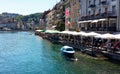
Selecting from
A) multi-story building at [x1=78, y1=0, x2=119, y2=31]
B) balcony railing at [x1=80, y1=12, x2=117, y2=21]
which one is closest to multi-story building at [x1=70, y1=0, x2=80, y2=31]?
multi-story building at [x1=78, y1=0, x2=119, y2=31]

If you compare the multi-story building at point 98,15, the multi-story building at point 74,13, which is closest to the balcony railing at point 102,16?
the multi-story building at point 98,15

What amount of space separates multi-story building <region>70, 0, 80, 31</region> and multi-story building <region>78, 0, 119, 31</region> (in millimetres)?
6635

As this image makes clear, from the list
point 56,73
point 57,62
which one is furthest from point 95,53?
point 56,73

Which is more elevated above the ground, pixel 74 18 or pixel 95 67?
pixel 74 18

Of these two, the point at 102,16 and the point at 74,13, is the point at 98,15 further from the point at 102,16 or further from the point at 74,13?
the point at 74,13

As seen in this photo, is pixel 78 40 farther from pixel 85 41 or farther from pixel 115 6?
pixel 115 6

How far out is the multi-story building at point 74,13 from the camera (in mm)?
107469

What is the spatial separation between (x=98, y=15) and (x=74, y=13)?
103 feet

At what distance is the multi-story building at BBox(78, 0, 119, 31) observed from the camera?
241ft

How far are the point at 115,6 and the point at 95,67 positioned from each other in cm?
2640

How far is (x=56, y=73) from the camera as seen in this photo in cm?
4625

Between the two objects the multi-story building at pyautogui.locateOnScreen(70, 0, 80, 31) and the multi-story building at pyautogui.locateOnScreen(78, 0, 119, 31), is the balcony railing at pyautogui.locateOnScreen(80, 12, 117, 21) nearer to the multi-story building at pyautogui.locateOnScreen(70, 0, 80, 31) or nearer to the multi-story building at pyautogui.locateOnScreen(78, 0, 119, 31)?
the multi-story building at pyautogui.locateOnScreen(78, 0, 119, 31)

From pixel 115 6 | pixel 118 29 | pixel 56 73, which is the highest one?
pixel 115 6

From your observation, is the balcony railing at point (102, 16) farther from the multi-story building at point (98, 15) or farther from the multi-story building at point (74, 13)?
the multi-story building at point (74, 13)
